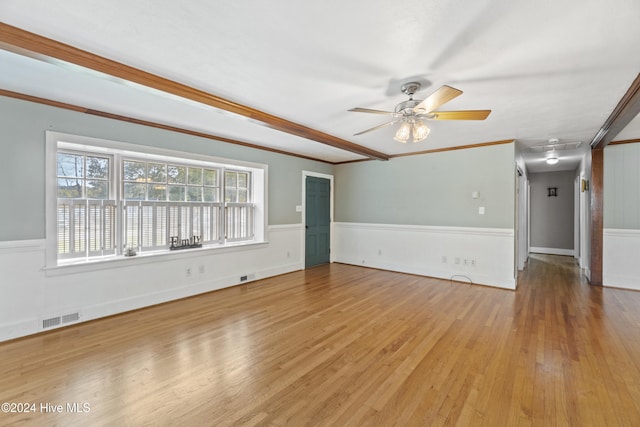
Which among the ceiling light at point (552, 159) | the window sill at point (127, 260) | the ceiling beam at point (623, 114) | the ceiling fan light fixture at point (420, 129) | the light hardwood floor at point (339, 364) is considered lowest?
the light hardwood floor at point (339, 364)

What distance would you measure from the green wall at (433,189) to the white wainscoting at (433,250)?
0.58 feet

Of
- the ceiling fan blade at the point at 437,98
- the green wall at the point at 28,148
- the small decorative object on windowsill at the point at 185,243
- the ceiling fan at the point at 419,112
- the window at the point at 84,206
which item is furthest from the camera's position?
the small decorative object on windowsill at the point at 185,243

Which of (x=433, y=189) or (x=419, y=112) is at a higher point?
(x=419, y=112)

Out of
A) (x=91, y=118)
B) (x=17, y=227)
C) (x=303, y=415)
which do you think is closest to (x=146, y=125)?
(x=91, y=118)

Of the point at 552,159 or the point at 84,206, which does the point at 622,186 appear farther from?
the point at 84,206

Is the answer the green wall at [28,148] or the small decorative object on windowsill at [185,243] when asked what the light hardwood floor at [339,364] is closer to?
the small decorative object on windowsill at [185,243]

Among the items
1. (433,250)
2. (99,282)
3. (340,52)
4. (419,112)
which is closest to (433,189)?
(433,250)

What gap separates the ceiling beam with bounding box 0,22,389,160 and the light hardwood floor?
235 centimetres

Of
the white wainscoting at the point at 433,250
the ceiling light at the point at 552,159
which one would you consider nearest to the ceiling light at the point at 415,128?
the white wainscoting at the point at 433,250

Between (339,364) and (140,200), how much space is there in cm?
326

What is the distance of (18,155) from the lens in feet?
9.16

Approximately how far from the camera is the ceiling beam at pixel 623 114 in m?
2.52

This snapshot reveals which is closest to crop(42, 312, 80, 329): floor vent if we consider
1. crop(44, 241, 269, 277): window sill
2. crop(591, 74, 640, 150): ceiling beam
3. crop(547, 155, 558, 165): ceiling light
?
crop(44, 241, 269, 277): window sill

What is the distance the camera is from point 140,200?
12.3 feet
